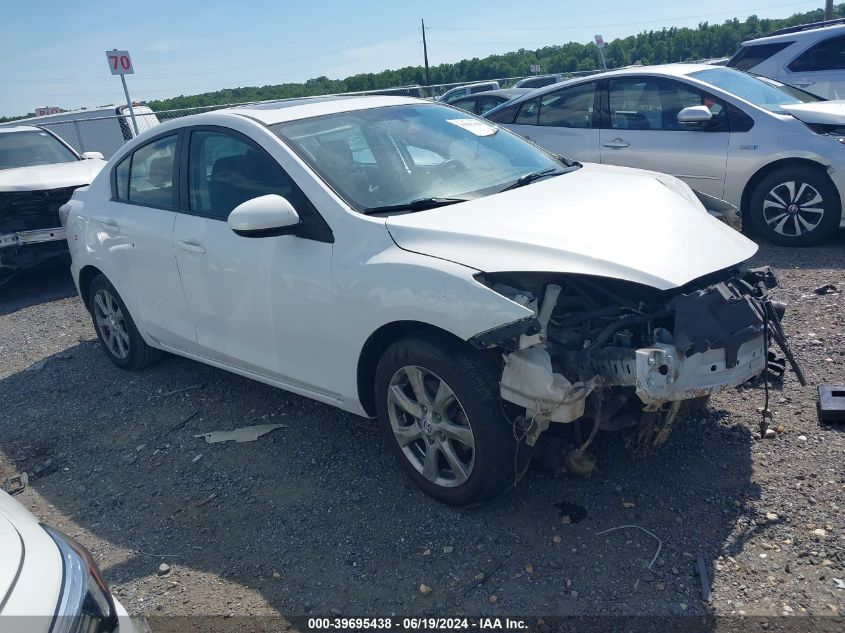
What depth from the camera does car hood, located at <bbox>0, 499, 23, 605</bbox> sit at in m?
1.82

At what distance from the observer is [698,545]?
3.04 meters

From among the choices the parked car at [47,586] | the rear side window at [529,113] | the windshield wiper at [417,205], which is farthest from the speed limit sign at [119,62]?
the parked car at [47,586]

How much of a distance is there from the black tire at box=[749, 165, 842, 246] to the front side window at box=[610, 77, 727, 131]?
81 cm

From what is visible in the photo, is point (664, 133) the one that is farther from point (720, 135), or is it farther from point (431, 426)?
point (431, 426)

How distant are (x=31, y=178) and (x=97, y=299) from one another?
3.59 metres

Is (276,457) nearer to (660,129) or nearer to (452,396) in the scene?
(452,396)

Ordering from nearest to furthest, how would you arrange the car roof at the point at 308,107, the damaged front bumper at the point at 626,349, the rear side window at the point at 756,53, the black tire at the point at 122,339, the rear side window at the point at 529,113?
the damaged front bumper at the point at 626,349 → the car roof at the point at 308,107 → the black tire at the point at 122,339 → the rear side window at the point at 529,113 → the rear side window at the point at 756,53

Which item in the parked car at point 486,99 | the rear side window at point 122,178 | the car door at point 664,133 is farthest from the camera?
the parked car at point 486,99

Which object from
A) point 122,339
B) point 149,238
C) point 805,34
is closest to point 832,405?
point 149,238

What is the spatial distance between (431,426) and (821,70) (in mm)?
9136

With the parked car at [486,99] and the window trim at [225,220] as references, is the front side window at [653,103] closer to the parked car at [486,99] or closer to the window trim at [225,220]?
the window trim at [225,220]

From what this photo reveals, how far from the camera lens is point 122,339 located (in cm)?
555

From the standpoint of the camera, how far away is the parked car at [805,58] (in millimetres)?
9680

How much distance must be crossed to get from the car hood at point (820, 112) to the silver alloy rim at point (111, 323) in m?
6.21
